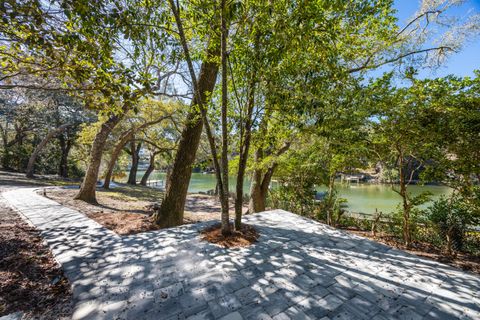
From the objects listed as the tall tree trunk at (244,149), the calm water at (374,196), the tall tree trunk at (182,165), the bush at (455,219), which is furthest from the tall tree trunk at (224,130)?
the calm water at (374,196)

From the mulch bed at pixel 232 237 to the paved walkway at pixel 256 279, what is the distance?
153 mm

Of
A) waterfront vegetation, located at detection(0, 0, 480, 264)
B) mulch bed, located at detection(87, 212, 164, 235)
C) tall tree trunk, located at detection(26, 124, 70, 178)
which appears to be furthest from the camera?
tall tree trunk, located at detection(26, 124, 70, 178)

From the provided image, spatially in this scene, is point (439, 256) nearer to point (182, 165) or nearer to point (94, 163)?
point (182, 165)

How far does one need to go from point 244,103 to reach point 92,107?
2.45 m

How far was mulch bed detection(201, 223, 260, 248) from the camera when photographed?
11.3 feet

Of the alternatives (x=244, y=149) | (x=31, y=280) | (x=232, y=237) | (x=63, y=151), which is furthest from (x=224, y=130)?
(x=63, y=151)

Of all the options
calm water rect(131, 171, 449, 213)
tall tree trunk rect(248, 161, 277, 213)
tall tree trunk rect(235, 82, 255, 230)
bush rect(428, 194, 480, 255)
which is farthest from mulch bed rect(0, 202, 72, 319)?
calm water rect(131, 171, 449, 213)

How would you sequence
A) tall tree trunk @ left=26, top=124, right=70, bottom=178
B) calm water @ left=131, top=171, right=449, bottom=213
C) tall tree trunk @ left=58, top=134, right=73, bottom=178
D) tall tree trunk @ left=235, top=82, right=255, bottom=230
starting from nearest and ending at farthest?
tall tree trunk @ left=235, top=82, right=255, bottom=230 → tall tree trunk @ left=26, top=124, right=70, bottom=178 → calm water @ left=131, top=171, right=449, bottom=213 → tall tree trunk @ left=58, top=134, right=73, bottom=178

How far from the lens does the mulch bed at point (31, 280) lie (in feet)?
6.50

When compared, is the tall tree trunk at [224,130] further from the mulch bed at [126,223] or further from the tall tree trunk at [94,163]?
the tall tree trunk at [94,163]

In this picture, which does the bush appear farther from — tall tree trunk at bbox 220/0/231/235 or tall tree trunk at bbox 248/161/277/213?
tall tree trunk at bbox 220/0/231/235

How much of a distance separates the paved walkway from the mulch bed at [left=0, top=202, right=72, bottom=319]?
0.13 meters

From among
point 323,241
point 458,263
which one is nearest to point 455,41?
point 458,263

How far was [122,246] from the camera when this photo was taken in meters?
3.30
